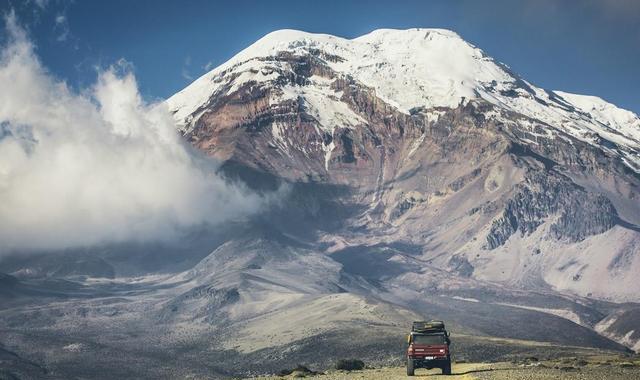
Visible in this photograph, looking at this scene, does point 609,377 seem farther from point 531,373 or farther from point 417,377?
point 417,377

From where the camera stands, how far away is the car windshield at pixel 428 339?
247 feet

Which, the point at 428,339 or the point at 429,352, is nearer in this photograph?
the point at 429,352

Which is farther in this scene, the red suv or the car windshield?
the car windshield

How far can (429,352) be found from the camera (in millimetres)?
74812

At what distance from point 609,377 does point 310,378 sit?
24.9 m

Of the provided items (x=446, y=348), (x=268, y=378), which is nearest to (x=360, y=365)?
(x=268, y=378)

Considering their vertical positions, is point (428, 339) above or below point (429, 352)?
above

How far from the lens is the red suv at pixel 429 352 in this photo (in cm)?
7456

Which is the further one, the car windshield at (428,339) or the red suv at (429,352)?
the car windshield at (428,339)

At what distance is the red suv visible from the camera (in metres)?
74.6

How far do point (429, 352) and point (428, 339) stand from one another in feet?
4.08

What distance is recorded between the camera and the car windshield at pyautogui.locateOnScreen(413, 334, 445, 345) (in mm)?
75438

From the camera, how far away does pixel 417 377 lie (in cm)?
7162

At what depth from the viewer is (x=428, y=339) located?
75.7 metres
